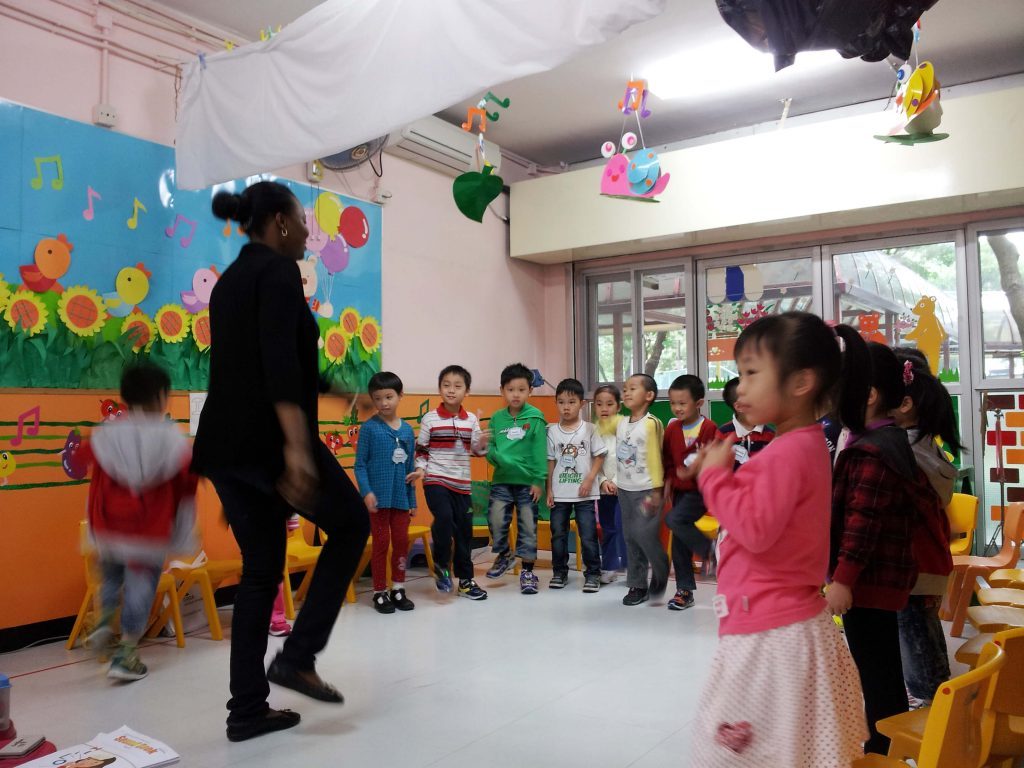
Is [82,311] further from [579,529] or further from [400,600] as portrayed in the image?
[579,529]

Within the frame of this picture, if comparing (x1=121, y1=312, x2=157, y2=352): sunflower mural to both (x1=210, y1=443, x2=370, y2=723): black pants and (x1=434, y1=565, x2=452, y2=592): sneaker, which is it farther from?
(x1=210, y1=443, x2=370, y2=723): black pants

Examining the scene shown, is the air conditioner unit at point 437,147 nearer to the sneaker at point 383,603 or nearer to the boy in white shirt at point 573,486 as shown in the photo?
the boy in white shirt at point 573,486

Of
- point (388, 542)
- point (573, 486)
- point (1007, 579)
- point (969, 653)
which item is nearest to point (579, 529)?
point (573, 486)

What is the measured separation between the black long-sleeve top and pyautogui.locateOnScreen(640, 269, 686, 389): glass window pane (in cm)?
490

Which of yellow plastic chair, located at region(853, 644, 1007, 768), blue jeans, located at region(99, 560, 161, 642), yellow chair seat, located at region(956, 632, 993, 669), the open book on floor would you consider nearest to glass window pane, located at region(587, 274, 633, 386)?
blue jeans, located at region(99, 560, 161, 642)

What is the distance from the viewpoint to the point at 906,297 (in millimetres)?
5848

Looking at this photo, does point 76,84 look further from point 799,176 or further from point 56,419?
point 799,176

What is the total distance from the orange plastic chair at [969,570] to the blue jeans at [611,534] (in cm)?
187

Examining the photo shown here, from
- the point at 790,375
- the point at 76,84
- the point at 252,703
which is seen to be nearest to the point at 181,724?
the point at 252,703

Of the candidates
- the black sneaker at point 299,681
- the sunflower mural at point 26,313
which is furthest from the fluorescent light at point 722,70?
the black sneaker at point 299,681

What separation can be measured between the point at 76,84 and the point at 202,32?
904 mm

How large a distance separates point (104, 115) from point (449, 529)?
2680 mm

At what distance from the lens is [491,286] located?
6.65 meters

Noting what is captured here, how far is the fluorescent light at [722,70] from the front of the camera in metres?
5.01
